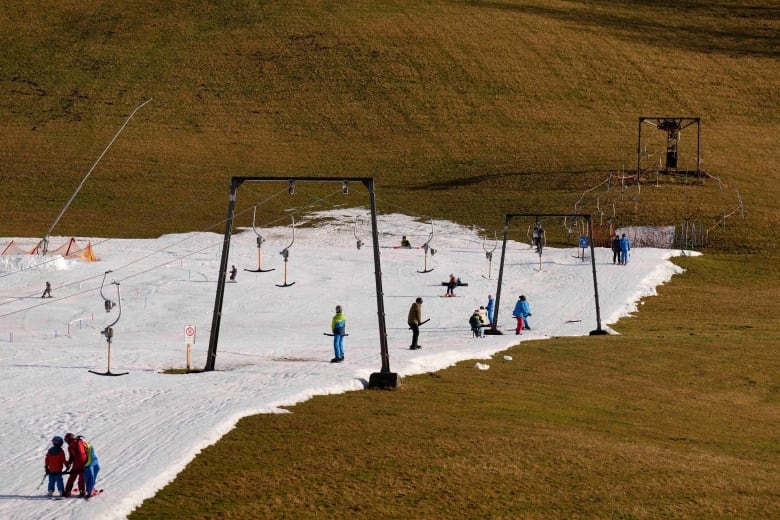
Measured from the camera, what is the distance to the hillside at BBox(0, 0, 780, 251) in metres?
84.9

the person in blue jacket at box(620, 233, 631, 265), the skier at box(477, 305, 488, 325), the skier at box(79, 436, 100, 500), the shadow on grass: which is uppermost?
the shadow on grass

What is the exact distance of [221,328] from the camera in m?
47.2

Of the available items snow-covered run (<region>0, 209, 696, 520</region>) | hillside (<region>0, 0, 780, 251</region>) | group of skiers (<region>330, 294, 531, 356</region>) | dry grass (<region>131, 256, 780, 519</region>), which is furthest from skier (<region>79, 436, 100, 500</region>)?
hillside (<region>0, 0, 780, 251</region>)

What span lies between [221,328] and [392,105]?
63.3 metres

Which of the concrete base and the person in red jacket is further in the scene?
the concrete base

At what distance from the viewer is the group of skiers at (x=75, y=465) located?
20.9 meters

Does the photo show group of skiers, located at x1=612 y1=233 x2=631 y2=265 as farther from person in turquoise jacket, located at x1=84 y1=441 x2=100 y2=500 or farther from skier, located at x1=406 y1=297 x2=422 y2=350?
person in turquoise jacket, located at x1=84 y1=441 x2=100 y2=500

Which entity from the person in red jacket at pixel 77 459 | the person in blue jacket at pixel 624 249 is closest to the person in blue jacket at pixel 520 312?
the person in blue jacket at pixel 624 249

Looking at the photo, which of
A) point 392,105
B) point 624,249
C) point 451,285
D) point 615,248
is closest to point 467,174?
point 392,105

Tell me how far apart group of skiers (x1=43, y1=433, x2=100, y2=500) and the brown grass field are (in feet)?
3.90

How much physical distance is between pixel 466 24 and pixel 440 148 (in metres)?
28.3

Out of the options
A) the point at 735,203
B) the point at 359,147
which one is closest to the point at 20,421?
the point at 735,203

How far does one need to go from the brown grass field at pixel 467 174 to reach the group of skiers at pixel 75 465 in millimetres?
1188

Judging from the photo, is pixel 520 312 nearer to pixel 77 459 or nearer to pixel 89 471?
pixel 89 471
